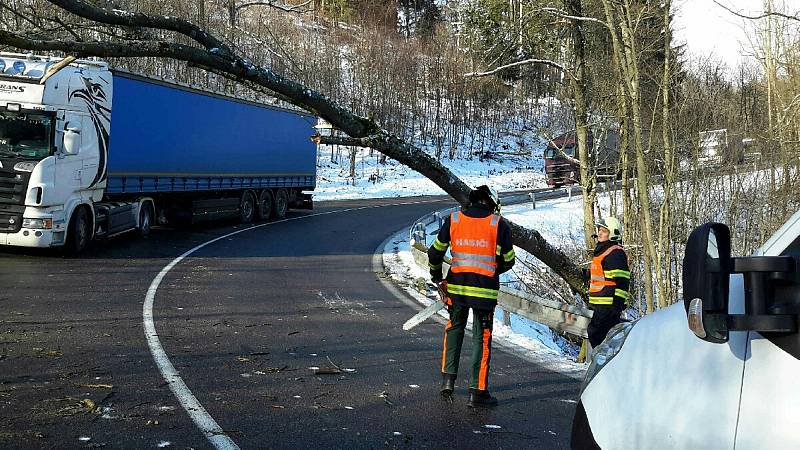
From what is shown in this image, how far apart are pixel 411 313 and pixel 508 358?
9.96 feet

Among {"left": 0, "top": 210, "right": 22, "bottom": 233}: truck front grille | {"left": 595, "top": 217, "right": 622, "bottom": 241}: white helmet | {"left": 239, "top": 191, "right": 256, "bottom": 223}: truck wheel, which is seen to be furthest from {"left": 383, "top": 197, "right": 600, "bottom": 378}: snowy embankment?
{"left": 0, "top": 210, "right": 22, "bottom": 233}: truck front grille

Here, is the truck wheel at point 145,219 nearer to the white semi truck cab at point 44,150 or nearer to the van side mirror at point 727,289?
the white semi truck cab at point 44,150

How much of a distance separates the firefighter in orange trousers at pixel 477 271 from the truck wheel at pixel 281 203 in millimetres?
20946

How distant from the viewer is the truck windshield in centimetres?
1545

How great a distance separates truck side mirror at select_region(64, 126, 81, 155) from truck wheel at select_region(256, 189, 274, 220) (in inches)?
416

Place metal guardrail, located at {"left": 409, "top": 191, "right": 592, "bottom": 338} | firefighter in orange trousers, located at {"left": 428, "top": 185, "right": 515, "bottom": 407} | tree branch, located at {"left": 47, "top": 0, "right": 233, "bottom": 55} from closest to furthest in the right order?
firefighter in orange trousers, located at {"left": 428, "top": 185, "right": 515, "bottom": 407}, tree branch, located at {"left": 47, "top": 0, "right": 233, "bottom": 55}, metal guardrail, located at {"left": 409, "top": 191, "right": 592, "bottom": 338}

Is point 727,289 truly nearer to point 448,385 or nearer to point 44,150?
point 448,385

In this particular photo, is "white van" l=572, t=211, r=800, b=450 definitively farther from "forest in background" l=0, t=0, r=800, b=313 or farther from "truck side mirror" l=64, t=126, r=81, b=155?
"truck side mirror" l=64, t=126, r=81, b=155

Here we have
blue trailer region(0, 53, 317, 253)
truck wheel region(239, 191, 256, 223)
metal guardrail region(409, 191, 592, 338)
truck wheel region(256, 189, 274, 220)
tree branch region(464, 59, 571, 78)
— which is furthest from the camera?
truck wheel region(256, 189, 274, 220)

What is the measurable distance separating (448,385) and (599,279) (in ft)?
7.07

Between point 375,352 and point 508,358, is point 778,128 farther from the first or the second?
point 375,352

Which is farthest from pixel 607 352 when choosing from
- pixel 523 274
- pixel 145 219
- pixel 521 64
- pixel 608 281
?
pixel 145 219

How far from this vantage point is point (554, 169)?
3994 centimetres

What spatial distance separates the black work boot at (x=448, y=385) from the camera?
23.1 ft
